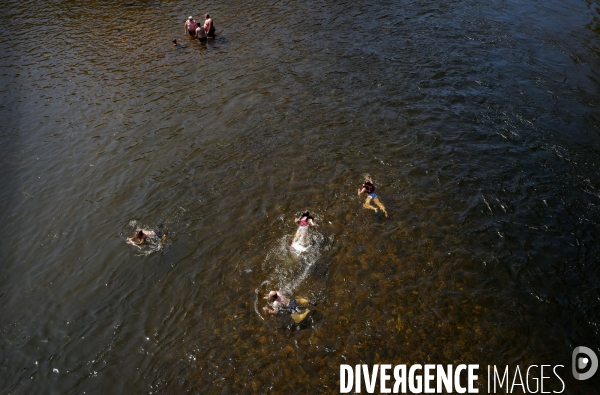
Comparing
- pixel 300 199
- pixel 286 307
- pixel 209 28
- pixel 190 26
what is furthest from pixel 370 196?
pixel 190 26

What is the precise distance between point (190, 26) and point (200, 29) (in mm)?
1409

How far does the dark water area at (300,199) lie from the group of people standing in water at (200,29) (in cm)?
63

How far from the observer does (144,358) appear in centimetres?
1325

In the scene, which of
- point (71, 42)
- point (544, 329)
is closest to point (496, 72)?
point (544, 329)

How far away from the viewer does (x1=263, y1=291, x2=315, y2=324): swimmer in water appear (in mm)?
13844

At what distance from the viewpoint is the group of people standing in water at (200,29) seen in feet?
98.0

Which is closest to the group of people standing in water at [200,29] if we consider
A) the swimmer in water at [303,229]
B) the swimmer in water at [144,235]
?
the swimmer in water at [144,235]

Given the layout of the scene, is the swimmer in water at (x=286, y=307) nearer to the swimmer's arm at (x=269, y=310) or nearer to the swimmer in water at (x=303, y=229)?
the swimmer's arm at (x=269, y=310)

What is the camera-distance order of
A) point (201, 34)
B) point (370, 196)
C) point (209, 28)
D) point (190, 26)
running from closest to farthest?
point (370, 196)
point (201, 34)
point (209, 28)
point (190, 26)

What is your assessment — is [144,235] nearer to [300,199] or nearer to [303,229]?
[303,229]

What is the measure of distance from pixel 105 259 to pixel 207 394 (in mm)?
7488

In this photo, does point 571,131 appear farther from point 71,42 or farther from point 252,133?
point 71,42

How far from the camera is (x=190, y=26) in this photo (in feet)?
100

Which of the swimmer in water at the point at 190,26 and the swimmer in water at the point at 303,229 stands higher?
the swimmer in water at the point at 190,26
